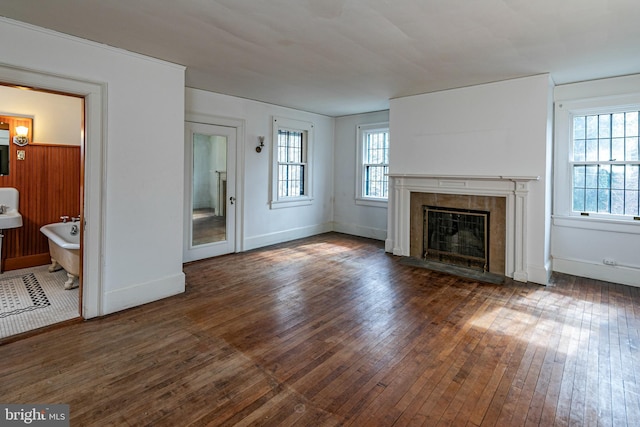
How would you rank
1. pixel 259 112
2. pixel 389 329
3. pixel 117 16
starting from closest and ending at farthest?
1. pixel 117 16
2. pixel 389 329
3. pixel 259 112

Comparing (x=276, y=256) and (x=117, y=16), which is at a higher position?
(x=117, y=16)

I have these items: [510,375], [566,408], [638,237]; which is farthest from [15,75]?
[638,237]

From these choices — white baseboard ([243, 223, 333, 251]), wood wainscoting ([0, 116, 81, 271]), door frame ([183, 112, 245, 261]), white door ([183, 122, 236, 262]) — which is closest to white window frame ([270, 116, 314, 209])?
white baseboard ([243, 223, 333, 251])

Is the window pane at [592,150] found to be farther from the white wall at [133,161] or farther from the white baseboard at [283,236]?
the white wall at [133,161]

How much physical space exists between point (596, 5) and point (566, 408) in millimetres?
2756

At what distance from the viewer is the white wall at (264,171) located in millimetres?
5207

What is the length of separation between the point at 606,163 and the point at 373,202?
3.66 metres

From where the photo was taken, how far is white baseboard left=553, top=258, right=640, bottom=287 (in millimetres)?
4102

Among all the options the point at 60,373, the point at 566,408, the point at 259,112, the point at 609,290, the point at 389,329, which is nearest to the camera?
the point at 566,408

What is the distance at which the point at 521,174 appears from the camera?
14.0 ft

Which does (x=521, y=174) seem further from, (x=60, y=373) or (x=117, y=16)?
(x=60, y=373)

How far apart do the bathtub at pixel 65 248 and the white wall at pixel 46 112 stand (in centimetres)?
122

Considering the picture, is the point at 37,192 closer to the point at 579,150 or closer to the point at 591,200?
the point at 579,150

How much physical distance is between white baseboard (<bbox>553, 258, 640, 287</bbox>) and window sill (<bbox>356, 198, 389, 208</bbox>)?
294 centimetres
